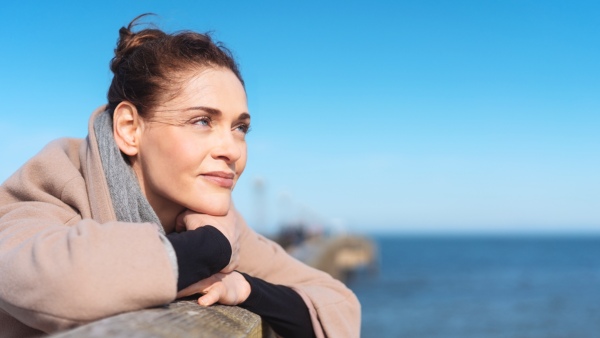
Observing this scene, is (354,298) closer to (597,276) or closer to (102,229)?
(102,229)

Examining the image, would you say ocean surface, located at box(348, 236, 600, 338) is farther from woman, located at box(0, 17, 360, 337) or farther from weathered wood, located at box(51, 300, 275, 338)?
weathered wood, located at box(51, 300, 275, 338)

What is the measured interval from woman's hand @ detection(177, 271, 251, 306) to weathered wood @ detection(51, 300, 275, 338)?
5 cm

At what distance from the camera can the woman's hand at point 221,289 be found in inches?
77.0

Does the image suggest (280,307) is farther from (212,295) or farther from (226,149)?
(226,149)

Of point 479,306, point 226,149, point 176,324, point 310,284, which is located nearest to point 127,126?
point 226,149

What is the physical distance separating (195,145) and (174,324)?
108 cm

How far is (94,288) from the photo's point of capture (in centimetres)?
153

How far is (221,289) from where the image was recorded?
206 cm

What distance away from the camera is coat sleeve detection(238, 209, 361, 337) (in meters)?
2.58

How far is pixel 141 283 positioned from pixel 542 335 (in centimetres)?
2258

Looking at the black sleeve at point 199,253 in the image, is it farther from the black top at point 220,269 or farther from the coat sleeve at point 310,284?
the coat sleeve at point 310,284

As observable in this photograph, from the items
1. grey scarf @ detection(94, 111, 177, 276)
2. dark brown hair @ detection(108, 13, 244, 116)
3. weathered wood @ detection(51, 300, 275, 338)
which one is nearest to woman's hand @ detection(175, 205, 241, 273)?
grey scarf @ detection(94, 111, 177, 276)

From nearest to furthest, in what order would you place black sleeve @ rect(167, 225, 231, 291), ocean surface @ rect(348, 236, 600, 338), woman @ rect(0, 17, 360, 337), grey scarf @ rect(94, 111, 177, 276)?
woman @ rect(0, 17, 360, 337) < black sleeve @ rect(167, 225, 231, 291) < grey scarf @ rect(94, 111, 177, 276) < ocean surface @ rect(348, 236, 600, 338)

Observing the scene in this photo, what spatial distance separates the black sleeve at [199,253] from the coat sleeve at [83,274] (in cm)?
15
